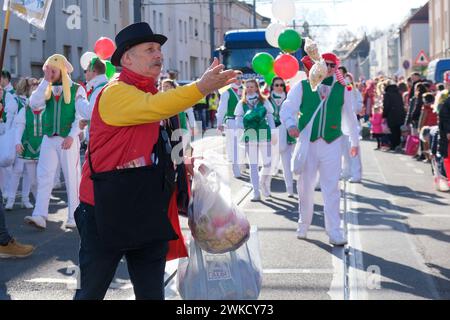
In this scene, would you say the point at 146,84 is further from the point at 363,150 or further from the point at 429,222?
the point at 363,150

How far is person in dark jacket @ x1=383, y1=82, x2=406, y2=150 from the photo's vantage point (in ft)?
71.1

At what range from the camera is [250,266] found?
16.7 ft

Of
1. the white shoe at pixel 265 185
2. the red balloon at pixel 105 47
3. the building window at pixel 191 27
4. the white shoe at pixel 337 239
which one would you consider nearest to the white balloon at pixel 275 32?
the white shoe at pixel 265 185

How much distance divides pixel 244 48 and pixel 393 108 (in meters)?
4.30

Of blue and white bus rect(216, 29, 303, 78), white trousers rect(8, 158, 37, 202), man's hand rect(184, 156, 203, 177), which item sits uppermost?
blue and white bus rect(216, 29, 303, 78)

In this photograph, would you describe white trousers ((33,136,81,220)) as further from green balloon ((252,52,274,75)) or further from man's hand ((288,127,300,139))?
green balloon ((252,52,274,75))

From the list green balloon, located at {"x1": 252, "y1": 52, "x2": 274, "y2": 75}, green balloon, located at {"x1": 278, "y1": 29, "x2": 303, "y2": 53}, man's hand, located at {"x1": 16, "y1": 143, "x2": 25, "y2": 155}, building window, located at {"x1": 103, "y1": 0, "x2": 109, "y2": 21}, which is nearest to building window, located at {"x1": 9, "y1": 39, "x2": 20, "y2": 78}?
building window, located at {"x1": 103, "y1": 0, "x2": 109, "y2": 21}

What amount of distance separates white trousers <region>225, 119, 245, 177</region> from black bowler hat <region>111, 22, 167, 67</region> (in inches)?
342

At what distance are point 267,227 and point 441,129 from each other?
3.59 meters

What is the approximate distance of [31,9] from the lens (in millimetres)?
7363

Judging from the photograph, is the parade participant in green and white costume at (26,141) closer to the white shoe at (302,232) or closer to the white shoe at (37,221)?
the white shoe at (37,221)

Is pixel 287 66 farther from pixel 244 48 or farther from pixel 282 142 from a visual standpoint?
pixel 244 48

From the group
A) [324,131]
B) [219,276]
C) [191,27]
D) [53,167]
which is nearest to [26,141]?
[53,167]

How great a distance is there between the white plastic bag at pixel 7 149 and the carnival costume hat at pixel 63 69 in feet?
5.97
